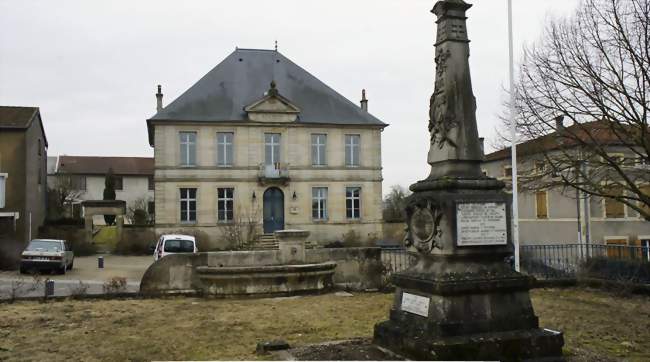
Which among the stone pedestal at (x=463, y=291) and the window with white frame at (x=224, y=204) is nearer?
the stone pedestal at (x=463, y=291)

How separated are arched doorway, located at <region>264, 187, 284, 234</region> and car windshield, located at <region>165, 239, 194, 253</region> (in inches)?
551

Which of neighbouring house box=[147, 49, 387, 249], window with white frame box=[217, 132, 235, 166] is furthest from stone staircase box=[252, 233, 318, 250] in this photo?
window with white frame box=[217, 132, 235, 166]

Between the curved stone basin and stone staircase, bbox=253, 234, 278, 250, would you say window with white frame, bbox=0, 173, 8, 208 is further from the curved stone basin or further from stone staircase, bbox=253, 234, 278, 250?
the curved stone basin

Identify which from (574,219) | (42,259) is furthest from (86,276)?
(574,219)

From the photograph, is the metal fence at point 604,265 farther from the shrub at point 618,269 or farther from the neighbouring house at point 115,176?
the neighbouring house at point 115,176

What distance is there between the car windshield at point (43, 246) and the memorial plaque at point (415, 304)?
2013cm

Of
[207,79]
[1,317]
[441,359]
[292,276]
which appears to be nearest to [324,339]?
[441,359]

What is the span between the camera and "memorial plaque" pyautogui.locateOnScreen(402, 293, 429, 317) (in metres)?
6.87

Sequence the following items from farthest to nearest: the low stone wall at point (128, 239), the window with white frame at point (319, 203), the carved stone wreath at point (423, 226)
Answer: the window with white frame at point (319, 203) < the low stone wall at point (128, 239) < the carved stone wreath at point (423, 226)

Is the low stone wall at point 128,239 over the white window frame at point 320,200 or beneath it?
beneath

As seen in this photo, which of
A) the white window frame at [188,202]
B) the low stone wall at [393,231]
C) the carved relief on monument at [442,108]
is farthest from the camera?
the low stone wall at [393,231]

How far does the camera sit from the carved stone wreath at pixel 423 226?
7.12 metres

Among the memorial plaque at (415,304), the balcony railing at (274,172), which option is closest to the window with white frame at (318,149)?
the balcony railing at (274,172)

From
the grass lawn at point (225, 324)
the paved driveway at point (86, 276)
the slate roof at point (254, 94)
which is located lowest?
the paved driveway at point (86, 276)
